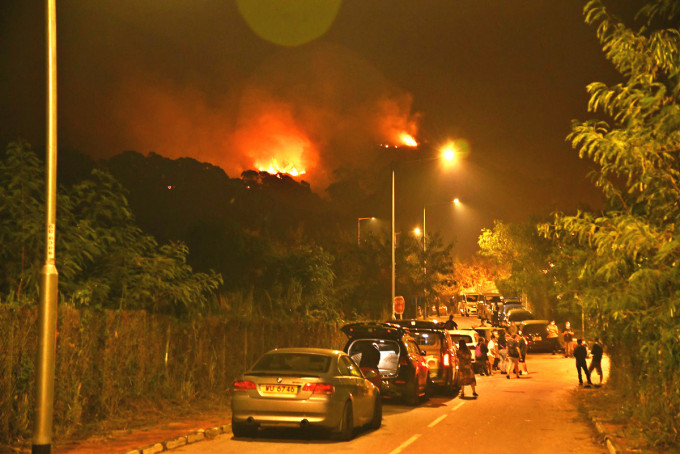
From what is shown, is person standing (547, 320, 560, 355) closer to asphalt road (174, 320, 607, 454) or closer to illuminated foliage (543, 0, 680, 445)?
asphalt road (174, 320, 607, 454)

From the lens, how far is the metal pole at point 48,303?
9078mm

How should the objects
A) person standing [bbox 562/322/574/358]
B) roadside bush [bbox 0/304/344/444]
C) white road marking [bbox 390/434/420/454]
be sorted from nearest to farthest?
roadside bush [bbox 0/304/344/444]
white road marking [bbox 390/434/420/454]
person standing [bbox 562/322/574/358]

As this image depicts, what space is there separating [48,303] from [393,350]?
11.9 m

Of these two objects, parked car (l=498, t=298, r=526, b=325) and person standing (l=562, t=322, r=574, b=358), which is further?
parked car (l=498, t=298, r=526, b=325)

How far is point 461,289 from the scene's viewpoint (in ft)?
337

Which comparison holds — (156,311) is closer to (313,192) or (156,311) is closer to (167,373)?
(167,373)

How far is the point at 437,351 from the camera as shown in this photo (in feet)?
77.0

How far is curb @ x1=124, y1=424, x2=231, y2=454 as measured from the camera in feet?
38.8

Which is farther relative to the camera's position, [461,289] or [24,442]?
[461,289]

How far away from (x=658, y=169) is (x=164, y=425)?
368 inches

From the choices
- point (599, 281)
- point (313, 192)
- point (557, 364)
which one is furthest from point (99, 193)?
point (313, 192)

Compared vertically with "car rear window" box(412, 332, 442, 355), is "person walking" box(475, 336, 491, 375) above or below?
below

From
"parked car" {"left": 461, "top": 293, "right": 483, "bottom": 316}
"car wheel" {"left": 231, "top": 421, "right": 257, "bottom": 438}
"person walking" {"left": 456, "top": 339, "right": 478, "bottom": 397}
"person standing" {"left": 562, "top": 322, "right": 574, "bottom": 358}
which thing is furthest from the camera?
"parked car" {"left": 461, "top": 293, "right": 483, "bottom": 316}

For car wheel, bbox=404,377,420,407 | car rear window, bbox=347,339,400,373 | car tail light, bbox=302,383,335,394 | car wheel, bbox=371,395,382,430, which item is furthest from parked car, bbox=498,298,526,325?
car tail light, bbox=302,383,335,394
